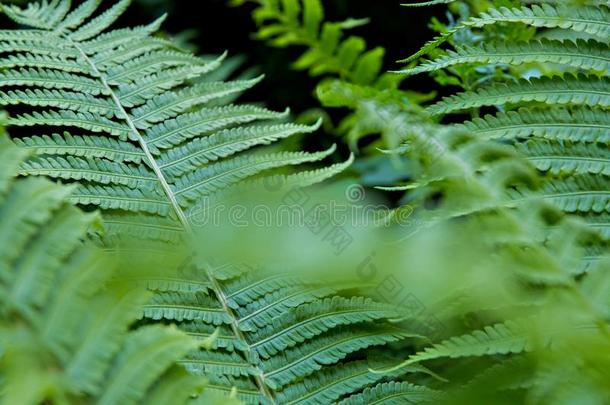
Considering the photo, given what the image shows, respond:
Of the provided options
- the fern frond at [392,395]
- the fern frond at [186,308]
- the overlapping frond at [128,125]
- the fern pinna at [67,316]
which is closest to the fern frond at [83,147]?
the overlapping frond at [128,125]

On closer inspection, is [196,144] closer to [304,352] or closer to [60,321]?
[304,352]

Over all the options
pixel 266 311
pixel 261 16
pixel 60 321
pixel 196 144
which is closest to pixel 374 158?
pixel 261 16

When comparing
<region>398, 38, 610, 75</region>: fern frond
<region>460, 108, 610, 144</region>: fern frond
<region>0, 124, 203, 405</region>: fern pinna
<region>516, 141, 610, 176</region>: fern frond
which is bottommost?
<region>0, 124, 203, 405</region>: fern pinna

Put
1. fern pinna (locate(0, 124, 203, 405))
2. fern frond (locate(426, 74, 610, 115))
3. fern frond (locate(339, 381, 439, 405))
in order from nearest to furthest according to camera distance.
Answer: fern pinna (locate(0, 124, 203, 405)) → fern frond (locate(339, 381, 439, 405)) → fern frond (locate(426, 74, 610, 115))

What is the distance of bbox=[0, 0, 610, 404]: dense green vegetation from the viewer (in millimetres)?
637

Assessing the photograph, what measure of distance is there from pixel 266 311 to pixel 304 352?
7cm

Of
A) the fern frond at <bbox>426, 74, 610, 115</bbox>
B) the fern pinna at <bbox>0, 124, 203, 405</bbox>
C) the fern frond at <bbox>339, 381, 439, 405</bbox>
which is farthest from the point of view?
the fern frond at <bbox>426, 74, 610, 115</bbox>

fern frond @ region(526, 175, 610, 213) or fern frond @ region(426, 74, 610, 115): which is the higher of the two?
fern frond @ region(426, 74, 610, 115)

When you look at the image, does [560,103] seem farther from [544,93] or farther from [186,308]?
[186,308]

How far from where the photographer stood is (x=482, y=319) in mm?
1064

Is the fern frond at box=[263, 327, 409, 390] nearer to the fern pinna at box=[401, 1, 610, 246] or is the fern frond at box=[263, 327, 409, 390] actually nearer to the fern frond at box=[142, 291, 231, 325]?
the fern frond at box=[142, 291, 231, 325]

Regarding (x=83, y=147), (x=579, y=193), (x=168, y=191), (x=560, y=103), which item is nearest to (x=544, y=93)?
(x=560, y=103)

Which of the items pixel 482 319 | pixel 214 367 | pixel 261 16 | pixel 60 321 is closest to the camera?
pixel 60 321

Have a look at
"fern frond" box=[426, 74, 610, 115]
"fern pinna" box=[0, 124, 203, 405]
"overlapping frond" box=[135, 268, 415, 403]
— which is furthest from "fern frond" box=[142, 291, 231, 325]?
"fern frond" box=[426, 74, 610, 115]
